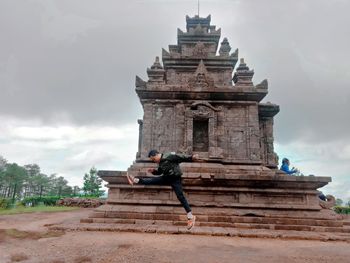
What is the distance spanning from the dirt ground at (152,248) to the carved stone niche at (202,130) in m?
5.77

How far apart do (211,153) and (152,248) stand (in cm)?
741

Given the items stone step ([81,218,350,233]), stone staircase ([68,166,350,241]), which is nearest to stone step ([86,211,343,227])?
stone staircase ([68,166,350,241])

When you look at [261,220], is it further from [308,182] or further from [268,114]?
[268,114]

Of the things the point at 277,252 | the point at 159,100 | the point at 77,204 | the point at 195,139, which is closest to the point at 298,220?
the point at 277,252

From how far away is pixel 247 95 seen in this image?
13.6 metres

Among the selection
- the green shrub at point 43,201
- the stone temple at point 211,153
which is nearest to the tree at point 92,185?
the green shrub at point 43,201

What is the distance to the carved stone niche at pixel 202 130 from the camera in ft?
43.1

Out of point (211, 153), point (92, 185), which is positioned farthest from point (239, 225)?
point (92, 185)

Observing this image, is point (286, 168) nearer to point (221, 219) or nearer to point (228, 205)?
point (228, 205)

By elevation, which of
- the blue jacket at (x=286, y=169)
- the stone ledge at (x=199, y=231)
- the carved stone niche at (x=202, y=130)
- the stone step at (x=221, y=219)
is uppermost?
the carved stone niche at (x=202, y=130)

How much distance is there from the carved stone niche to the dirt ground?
5771 millimetres

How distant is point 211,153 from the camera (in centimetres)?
1299

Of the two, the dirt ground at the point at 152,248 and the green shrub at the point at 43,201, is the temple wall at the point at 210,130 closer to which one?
the dirt ground at the point at 152,248

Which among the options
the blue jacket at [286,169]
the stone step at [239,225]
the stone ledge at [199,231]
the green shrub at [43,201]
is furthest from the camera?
the green shrub at [43,201]
